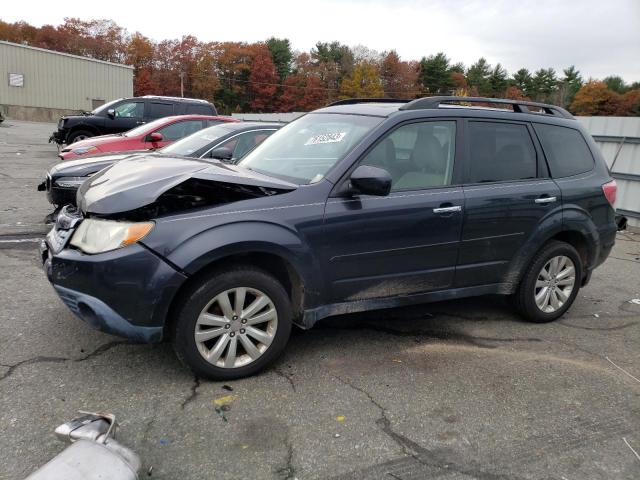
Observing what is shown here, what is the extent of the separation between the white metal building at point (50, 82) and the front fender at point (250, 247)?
39.8 metres

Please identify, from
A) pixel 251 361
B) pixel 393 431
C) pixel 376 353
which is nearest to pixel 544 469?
pixel 393 431

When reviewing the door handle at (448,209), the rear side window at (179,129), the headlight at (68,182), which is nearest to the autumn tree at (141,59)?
the rear side window at (179,129)

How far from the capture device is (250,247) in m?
3.24

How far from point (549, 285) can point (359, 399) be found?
234 centimetres

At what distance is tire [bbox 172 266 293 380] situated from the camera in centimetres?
318

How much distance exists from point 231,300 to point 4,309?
2257 mm

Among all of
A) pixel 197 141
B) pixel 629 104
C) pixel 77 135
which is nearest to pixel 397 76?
pixel 629 104

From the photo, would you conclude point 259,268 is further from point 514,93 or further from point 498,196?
point 514,93

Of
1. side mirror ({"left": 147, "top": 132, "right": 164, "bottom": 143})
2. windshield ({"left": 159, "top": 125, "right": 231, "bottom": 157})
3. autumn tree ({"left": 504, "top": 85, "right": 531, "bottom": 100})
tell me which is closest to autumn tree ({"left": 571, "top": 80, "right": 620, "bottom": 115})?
autumn tree ({"left": 504, "top": 85, "right": 531, "bottom": 100})

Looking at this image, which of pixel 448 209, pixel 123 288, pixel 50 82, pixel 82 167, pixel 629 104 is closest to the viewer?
pixel 123 288

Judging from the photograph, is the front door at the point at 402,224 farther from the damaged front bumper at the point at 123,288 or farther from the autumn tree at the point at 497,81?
the autumn tree at the point at 497,81

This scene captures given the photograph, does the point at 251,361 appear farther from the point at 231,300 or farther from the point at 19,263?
the point at 19,263

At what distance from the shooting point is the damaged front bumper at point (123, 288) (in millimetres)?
3018

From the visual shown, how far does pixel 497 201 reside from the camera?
4184 millimetres
